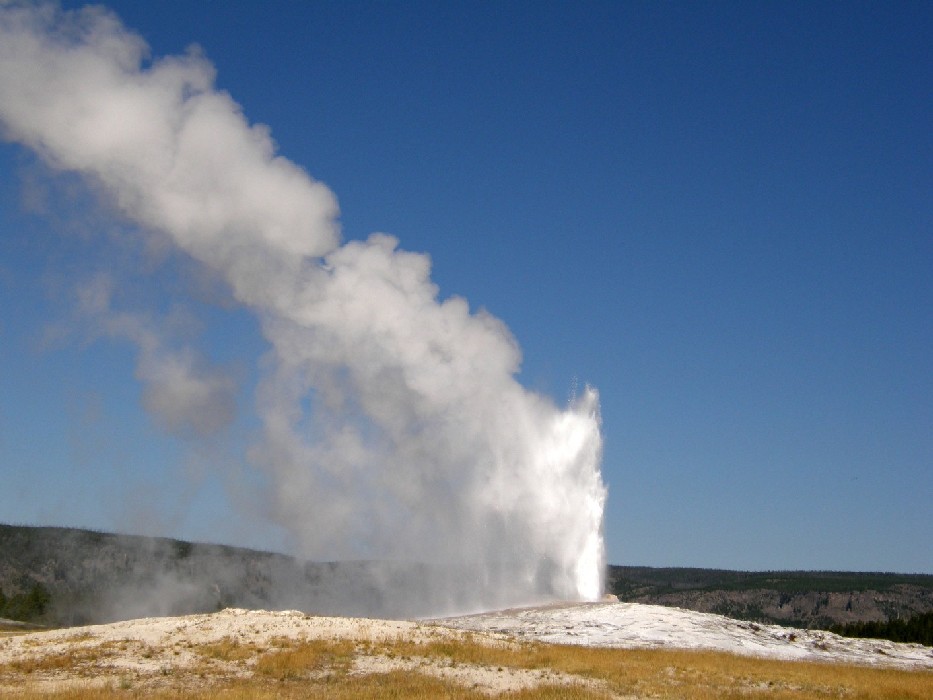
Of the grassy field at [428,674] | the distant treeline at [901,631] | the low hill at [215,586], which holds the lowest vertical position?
the grassy field at [428,674]

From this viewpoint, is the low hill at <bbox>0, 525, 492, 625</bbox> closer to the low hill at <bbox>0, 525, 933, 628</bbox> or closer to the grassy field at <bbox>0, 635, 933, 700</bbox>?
the low hill at <bbox>0, 525, 933, 628</bbox>

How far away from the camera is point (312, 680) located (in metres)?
28.3

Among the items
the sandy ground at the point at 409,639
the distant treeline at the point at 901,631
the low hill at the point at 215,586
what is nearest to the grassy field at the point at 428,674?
the sandy ground at the point at 409,639

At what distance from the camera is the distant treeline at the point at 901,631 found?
94250 millimetres

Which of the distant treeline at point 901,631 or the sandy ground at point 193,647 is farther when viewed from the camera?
the distant treeline at point 901,631

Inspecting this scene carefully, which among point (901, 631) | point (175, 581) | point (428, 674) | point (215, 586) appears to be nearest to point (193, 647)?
point (428, 674)

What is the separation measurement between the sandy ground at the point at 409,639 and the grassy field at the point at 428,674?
0.16m

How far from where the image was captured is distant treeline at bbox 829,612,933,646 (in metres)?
94.2

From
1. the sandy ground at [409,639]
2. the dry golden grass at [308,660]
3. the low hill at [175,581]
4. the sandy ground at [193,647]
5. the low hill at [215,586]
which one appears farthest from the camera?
the low hill at [175,581]

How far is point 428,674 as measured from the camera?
96.5 feet

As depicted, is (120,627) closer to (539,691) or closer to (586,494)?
(539,691)

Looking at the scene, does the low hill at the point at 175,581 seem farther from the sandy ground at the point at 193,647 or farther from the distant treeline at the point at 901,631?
the distant treeline at the point at 901,631

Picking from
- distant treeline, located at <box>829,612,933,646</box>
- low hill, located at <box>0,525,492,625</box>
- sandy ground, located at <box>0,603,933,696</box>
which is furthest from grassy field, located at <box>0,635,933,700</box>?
distant treeline, located at <box>829,612,933,646</box>

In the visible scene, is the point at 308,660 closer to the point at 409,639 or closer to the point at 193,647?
the point at 193,647
